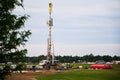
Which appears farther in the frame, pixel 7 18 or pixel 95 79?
pixel 95 79

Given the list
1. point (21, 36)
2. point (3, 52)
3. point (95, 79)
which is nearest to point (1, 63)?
point (3, 52)

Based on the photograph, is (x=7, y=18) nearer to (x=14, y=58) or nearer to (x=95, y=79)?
(x=14, y=58)

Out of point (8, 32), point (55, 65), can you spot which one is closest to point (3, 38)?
point (8, 32)

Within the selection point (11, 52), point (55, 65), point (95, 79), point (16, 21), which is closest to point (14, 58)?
point (11, 52)

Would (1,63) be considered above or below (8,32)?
below

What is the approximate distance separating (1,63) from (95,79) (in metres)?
38.4

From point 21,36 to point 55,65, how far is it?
85815mm

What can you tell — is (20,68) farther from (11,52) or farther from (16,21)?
(16,21)

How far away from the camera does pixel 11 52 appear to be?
17469 millimetres

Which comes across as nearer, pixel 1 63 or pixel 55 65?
pixel 1 63

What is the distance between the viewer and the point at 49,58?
344 feet

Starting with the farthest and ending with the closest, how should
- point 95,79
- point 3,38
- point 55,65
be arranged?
point 55,65
point 95,79
point 3,38

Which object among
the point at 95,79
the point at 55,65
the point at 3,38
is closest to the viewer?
the point at 3,38

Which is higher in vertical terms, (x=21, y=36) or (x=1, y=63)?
(x=21, y=36)
